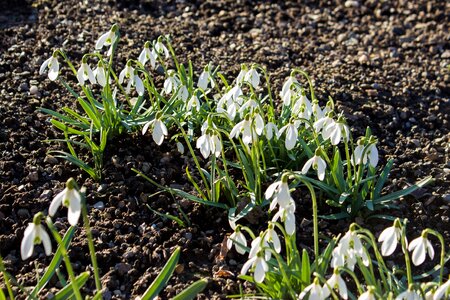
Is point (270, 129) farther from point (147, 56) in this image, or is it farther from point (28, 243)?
point (28, 243)

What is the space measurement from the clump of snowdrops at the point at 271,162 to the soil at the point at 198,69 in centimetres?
11

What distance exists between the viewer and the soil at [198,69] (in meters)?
3.19

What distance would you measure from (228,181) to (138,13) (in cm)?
231

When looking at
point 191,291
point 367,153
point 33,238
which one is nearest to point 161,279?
point 191,291

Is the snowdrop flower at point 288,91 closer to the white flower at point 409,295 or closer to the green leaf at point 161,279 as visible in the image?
the green leaf at point 161,279

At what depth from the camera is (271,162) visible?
3551mm

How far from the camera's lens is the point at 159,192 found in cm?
340

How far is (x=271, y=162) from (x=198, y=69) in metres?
1.15

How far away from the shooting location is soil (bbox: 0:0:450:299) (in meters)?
3.19

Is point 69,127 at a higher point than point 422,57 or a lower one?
higher

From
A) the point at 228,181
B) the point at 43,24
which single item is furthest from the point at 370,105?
the point at 43,24

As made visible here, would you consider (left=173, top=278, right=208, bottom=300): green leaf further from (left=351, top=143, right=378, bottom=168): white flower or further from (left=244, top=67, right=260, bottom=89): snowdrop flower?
(left=244, top=67, right=260, bottom=89): snowdrop flower

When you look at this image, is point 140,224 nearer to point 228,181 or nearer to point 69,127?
point 228,181

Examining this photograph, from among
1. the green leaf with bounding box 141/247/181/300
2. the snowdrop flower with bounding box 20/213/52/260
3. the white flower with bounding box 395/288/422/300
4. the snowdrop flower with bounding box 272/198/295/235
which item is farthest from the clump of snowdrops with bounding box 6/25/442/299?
the snowdrop flower with bounding box 20/213/52/260
